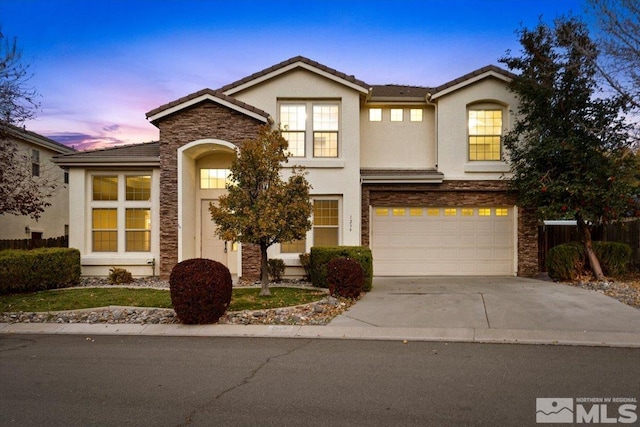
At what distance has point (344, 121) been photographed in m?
16.3

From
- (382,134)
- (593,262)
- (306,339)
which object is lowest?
(306,339)

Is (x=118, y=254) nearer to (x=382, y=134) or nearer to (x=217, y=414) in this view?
(x=382, y=134)

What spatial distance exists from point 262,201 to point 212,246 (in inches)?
239

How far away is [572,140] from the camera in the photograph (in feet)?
47.9

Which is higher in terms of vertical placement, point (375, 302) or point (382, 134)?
point (382, 134)

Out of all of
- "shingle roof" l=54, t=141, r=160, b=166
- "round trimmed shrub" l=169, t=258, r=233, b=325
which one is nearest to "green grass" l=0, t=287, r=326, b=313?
"round trimmed shrub" l=169, t=258, r=233, b=325

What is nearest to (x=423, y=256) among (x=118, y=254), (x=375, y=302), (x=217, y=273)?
(x=375, y=302)

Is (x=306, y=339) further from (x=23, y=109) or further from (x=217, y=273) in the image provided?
(x=23, y=109)

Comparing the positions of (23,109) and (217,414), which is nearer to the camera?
(217,414)

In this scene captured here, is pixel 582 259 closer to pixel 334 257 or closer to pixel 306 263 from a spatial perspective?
pixel 334 257

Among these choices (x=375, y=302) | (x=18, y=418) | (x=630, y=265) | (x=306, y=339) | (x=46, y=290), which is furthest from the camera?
(x=630, y=265)

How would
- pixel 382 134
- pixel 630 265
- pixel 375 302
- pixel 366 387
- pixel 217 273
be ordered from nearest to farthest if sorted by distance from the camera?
pixel 366 387
pixel 217 273
pixel 375 302
pixel 630 265
pixel 382 134

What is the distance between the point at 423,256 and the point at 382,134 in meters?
4.53

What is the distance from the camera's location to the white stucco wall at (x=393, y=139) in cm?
1766
